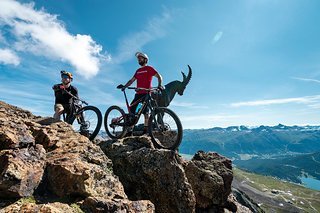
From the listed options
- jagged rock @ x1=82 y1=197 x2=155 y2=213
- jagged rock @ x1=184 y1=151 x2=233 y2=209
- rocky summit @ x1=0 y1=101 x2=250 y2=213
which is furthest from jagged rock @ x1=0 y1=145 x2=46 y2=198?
jagged rock @ x1=184 y1=151 x2=233 y2=209

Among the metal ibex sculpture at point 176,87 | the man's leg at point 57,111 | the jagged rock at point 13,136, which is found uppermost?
the metal ibex sculpture at point 176,87

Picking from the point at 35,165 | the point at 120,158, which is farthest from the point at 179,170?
the point at 35,165

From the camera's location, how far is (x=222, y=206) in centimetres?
1862

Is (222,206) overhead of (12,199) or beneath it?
beneath

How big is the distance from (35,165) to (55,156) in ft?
5.52

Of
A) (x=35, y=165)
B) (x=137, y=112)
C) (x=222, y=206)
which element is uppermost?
(x=137, y=112)

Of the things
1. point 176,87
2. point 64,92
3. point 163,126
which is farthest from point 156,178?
point 176,87

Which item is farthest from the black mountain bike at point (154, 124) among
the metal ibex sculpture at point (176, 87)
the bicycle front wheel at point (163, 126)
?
the metal ibex sculpture at point (176, 87)

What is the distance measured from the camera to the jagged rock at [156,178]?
13.6 meters

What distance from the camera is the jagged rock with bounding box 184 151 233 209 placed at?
57.7ft

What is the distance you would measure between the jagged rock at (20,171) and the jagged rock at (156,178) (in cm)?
540

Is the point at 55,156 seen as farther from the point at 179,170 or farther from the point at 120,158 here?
the point at 179,170

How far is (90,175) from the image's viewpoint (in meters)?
10.4

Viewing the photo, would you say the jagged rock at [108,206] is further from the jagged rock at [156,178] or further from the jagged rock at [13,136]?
the jagged rock at [156,178]
